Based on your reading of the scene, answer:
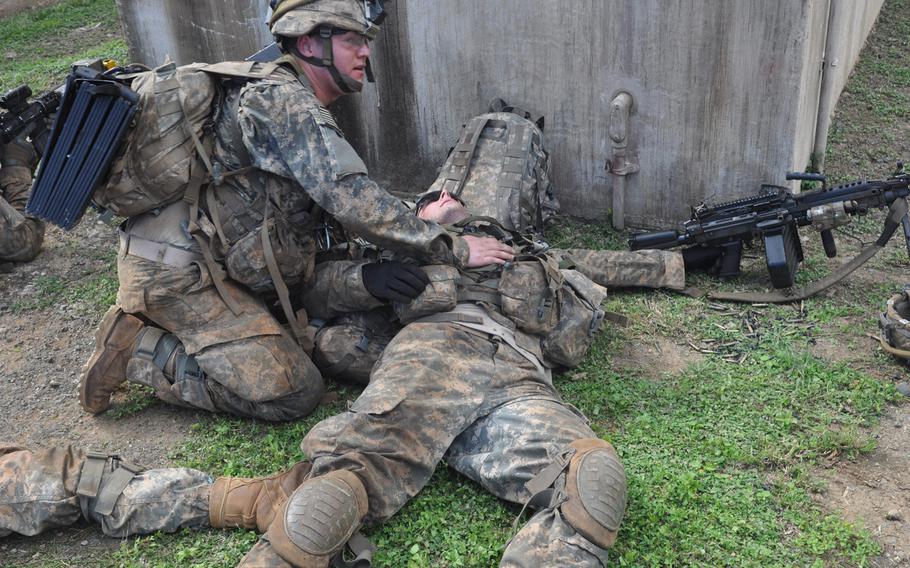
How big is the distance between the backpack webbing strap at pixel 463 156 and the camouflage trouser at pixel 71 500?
2.45 metres

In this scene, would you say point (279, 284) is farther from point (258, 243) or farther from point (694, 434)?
point (694, 434)

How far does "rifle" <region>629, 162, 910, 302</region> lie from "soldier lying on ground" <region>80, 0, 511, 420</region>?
1783 millimetres

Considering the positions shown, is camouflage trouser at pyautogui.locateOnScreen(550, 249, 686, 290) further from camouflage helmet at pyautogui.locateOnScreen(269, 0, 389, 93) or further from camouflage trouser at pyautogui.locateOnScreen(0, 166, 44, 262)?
camouflage trouser at pyautogui.locateOnScreen(0, 166, 44, 262)

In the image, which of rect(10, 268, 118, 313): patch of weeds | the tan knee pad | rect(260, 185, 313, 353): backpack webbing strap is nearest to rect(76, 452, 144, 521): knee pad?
rect(260, 185, 313, 353): backpack webbing strap

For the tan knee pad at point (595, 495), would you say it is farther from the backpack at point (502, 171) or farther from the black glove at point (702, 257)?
the black glove at point (702, 257)

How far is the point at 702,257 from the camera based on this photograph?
580 cm

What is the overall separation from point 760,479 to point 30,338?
455 cm

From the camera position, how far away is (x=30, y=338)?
5781mm

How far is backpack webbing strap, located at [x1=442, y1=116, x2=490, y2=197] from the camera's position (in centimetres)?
559

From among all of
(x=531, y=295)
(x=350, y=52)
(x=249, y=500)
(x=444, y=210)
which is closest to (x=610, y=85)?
(x=444, y=210)

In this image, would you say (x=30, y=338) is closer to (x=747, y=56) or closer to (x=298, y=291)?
(x=298, y=291)

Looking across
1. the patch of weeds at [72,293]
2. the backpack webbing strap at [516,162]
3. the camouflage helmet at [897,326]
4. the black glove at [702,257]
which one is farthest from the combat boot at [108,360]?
the camouflage helmet at [897,326]

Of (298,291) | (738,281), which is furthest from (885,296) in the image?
(298,291)

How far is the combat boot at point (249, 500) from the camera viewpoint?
12.3ft
